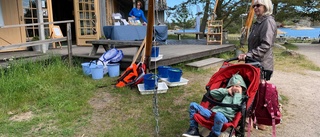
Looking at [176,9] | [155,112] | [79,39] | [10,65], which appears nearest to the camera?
[155,112]

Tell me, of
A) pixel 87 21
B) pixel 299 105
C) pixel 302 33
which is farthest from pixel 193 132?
pixel 302 33

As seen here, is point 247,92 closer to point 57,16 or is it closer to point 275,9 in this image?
point 57,16

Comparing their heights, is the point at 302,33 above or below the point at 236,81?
above

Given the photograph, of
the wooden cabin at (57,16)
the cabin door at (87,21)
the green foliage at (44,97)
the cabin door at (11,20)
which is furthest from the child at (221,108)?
the cabin door at (87,21)

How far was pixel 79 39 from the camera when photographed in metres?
7.54

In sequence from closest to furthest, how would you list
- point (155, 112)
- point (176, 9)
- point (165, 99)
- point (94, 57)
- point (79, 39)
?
point (155, 112), point (165, 99), point (94, 57), point (79, 39), point (176, 9)

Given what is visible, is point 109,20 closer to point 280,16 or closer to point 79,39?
point 79,39

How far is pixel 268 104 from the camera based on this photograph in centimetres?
227

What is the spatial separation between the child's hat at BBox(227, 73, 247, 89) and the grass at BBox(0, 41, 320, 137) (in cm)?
76

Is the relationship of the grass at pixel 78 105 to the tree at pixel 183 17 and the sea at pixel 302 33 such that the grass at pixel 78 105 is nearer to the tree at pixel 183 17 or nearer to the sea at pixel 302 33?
the tree at pixel 183 17

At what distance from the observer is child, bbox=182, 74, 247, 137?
1888 mm

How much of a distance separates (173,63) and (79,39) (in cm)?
372

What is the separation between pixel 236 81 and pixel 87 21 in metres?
6.37

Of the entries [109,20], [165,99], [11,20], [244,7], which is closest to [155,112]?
[165,99]
